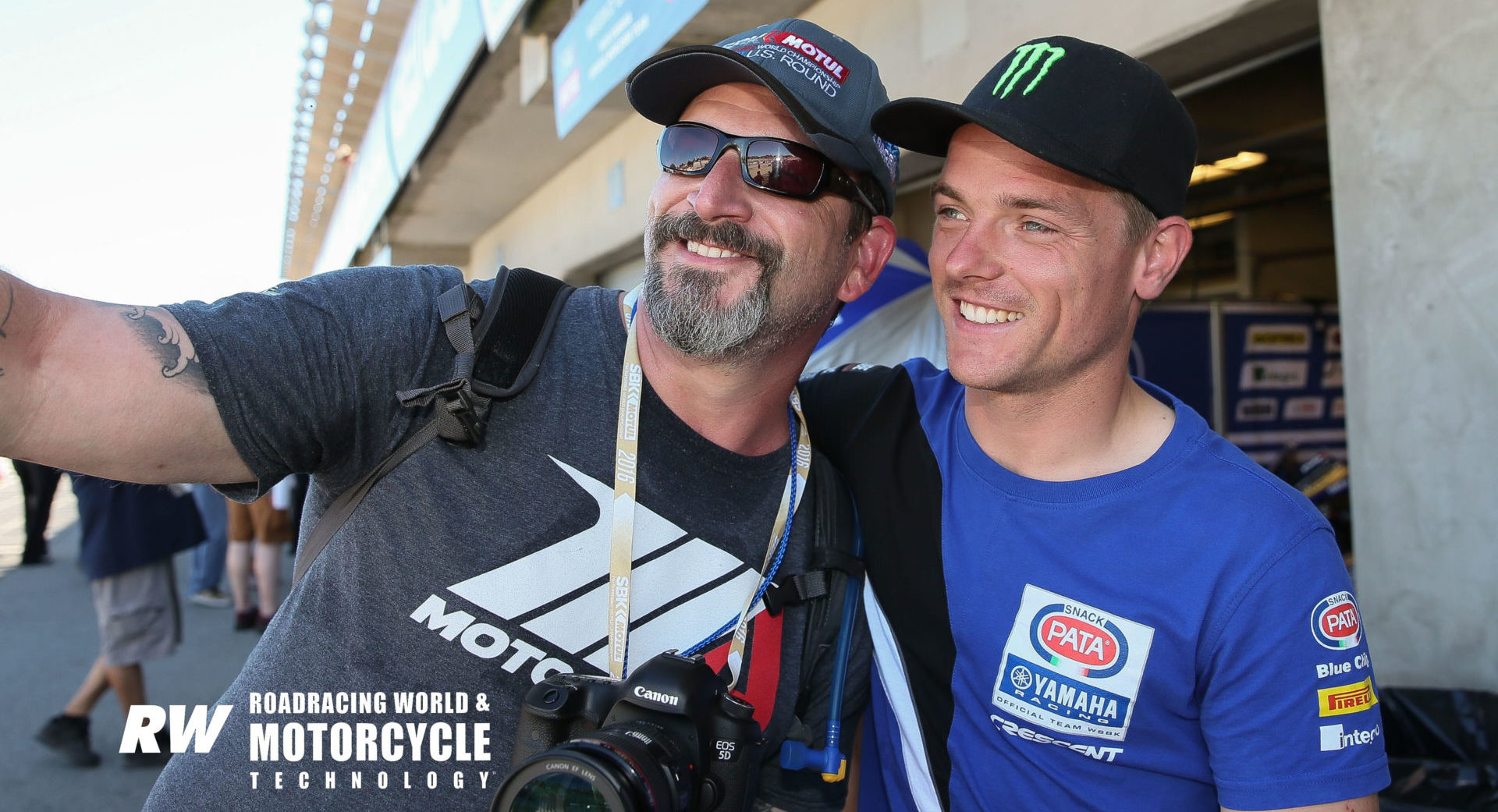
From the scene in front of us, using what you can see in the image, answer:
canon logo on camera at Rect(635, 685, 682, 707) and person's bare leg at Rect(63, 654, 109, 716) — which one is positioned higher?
canon logo on camera at Rect(635, 685, 682, 707)

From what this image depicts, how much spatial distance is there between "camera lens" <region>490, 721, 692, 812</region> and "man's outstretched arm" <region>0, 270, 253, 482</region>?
0.65 metres

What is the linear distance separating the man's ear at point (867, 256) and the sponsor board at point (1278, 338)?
16.0 feet

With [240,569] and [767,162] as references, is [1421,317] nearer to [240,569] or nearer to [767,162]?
[767,162]

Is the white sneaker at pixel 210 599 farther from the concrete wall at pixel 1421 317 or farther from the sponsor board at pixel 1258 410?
the concrete wall at pixel 1421 317

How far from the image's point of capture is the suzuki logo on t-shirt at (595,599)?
62.1 inches

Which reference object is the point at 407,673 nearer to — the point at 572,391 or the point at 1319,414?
the point at 572,391

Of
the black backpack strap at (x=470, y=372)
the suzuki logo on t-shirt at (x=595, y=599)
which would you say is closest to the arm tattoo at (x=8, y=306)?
the black backpack strap at (x=470, y=372)

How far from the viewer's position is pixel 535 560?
1617 millimetres

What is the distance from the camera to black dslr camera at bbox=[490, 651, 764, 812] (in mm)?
1213

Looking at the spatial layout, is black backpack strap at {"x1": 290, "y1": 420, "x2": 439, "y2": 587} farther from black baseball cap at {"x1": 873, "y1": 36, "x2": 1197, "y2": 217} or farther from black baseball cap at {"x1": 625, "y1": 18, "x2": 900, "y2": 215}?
black baseball cap at {"x1": 873, "y1": 36, "x2": 1197, "y2": 217}

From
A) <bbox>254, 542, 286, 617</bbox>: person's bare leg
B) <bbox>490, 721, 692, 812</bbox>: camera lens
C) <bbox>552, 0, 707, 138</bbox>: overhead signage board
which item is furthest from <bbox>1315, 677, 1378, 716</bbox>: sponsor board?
<bbox>254, 542, 286, 617</bbox>: person's bare leg

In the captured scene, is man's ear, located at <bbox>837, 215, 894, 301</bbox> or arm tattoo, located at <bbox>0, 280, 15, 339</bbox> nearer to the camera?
arm tattoo, located at <bbox>0, 280, 15, 339</bbox>

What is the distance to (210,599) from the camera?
866cm

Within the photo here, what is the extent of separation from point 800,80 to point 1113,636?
3.81 feet
